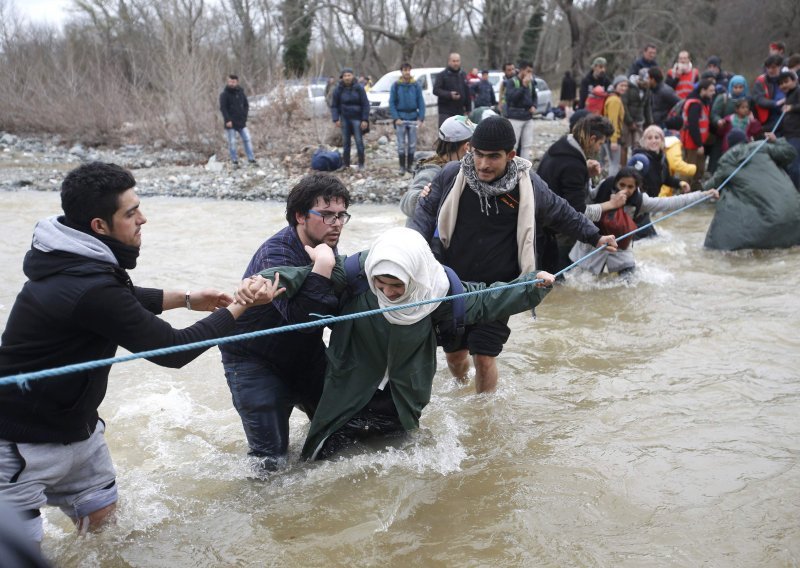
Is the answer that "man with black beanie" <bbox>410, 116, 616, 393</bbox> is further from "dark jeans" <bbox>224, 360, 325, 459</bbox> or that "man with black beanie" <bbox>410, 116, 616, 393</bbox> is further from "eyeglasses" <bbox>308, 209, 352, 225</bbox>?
"eyeglasses" <bbox>308, 209, 352, 225</bbox>

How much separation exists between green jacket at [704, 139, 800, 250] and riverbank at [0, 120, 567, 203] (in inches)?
219

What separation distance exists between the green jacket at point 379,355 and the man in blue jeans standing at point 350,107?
10.5m

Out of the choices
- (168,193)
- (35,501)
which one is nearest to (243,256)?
(168,193)

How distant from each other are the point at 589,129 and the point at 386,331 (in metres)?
3.20

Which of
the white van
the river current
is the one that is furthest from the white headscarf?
the white van

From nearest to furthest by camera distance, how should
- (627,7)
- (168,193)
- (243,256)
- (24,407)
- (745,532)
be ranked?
(24,407) → (745,532) → (243,256) → (168,193) → (627,7)

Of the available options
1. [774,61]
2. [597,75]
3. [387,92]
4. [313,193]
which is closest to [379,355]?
[313,193]

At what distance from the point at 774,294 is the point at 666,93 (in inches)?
254

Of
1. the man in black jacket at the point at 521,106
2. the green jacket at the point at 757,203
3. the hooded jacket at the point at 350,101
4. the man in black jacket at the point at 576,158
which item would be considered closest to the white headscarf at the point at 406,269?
the man in black jacket at the point at 576,158

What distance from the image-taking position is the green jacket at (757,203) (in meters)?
8.19

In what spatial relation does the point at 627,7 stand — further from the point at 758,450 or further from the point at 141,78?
the point at 758,450

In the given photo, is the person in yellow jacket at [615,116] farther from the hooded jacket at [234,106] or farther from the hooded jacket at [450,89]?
the hooded jacket at [234,106]

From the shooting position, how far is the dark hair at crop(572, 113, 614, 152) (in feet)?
19.3

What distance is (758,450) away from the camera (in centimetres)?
427
